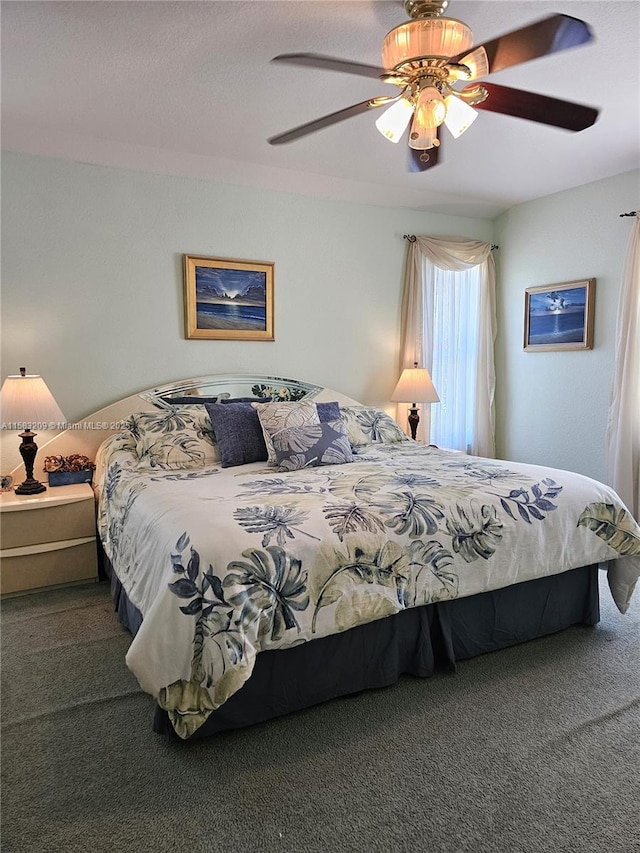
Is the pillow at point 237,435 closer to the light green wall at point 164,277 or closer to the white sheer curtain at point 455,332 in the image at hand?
the light green wall at point 164,277

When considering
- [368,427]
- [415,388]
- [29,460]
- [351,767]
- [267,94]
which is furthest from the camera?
[415,388]

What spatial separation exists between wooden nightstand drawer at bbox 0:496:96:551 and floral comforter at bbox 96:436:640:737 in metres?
0.22

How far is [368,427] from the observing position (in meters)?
3.96

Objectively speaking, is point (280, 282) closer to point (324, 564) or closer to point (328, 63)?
point (328, 63)

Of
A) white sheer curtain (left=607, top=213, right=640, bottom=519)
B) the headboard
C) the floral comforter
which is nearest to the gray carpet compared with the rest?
the floral comforter

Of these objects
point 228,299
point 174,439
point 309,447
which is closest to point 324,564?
point 309,447

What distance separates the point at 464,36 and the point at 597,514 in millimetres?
1989

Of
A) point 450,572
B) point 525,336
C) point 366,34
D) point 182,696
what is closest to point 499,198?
point 525,336

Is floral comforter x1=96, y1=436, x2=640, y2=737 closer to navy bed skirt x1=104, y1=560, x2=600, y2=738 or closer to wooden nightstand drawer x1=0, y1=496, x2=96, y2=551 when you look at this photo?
navy bed skirt x1=104, y1=560, x2=600, y2=738

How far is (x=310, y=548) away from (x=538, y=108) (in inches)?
72.7

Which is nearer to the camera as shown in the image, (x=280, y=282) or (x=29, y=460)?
(x=29, y=460)

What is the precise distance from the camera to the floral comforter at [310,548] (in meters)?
1.76

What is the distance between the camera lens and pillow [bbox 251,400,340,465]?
327 cm

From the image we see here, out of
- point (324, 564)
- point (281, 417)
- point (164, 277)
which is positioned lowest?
point (324, 564)
